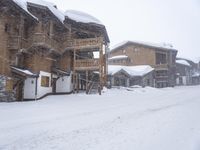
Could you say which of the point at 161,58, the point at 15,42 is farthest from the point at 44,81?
the point at 161,58

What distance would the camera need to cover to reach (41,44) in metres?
22.2

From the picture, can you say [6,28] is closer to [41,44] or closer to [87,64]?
[41,44]

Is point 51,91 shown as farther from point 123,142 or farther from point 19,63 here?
point 123,142

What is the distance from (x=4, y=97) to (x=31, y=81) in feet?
11.6

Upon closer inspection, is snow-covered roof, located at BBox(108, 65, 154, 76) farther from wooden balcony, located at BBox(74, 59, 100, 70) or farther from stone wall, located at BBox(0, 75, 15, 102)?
stone wall, located at BBox(0, 75, 15, 102)

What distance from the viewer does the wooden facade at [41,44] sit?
67.9 feet

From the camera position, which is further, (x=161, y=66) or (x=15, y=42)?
(x=161, y=66)

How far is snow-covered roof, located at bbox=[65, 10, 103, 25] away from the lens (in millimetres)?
29289

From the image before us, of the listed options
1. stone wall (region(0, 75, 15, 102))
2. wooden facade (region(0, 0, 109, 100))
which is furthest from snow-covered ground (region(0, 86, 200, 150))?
wooden facade (region(0, 0, 109, 100))

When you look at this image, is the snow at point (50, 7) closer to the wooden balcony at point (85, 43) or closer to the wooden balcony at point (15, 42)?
the wooden balcony at point (85, 43)

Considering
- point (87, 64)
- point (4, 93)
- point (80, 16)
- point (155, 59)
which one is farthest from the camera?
point (155, 59)

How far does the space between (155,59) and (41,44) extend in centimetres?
2927

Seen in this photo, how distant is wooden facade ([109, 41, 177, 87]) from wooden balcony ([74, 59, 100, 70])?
869 inches

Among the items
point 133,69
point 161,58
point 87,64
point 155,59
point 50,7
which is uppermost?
point 50,7
